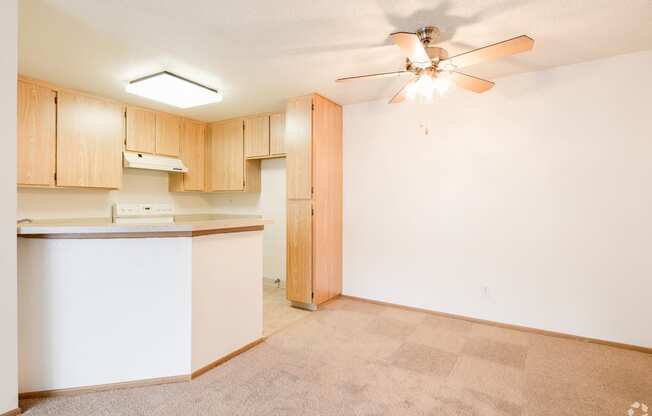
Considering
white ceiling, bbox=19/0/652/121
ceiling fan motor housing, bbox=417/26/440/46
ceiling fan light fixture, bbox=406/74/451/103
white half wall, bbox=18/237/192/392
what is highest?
white ceiling, bbox=19/0/652/121

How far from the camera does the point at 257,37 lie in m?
2.39

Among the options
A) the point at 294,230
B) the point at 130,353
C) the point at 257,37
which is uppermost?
the point at 257,37

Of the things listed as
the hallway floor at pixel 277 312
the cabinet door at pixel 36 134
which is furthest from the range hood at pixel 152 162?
the hallway floor at pixel 277 312

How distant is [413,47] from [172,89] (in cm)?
236

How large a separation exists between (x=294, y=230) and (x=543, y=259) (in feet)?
8.26

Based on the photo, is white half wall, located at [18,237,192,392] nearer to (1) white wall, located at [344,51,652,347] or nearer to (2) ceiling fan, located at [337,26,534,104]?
(2) ceiling fan, located at [337,26,534,104]

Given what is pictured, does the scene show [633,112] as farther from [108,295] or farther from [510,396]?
[108,295]

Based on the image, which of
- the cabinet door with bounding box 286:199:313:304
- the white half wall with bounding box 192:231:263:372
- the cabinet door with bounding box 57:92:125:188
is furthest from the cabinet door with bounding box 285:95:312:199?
the cabinet door with bounding box 57:92:125:188

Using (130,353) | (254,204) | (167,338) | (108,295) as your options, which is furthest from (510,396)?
(254,204)

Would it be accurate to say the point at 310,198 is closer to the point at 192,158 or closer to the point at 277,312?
the point at 277,312

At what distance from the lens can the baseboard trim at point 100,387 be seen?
6.39 feet

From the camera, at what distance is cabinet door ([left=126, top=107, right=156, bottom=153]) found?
397 cm
